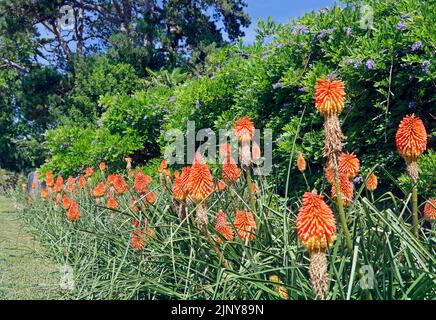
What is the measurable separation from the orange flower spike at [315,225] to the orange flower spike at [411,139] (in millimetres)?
567

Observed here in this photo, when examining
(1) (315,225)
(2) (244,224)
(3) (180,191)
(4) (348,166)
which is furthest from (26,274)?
(1) (315,225)

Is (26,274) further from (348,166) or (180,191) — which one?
(348,166)

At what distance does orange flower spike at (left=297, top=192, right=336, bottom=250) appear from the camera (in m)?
1.53

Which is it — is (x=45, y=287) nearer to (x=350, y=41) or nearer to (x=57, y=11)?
(x=350, y=41)

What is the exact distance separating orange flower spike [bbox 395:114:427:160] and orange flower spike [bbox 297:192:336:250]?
1.86ft

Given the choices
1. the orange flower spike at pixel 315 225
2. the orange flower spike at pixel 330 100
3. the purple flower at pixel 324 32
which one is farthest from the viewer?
the purple flower at pixel 324 32

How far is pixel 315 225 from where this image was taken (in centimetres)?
155

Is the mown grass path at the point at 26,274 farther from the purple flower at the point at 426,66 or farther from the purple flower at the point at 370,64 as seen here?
the purple flower at the point at 426,66

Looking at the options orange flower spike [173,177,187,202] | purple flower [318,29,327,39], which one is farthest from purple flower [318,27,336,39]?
orange flower spike [173,177,187,202]

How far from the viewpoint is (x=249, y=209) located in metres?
2.59

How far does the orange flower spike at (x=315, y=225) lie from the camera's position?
1529mm

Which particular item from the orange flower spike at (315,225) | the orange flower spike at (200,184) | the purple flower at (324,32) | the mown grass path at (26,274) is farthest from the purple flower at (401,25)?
the mown grass path at (26,274)

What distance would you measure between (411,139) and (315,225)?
2.22 feet
